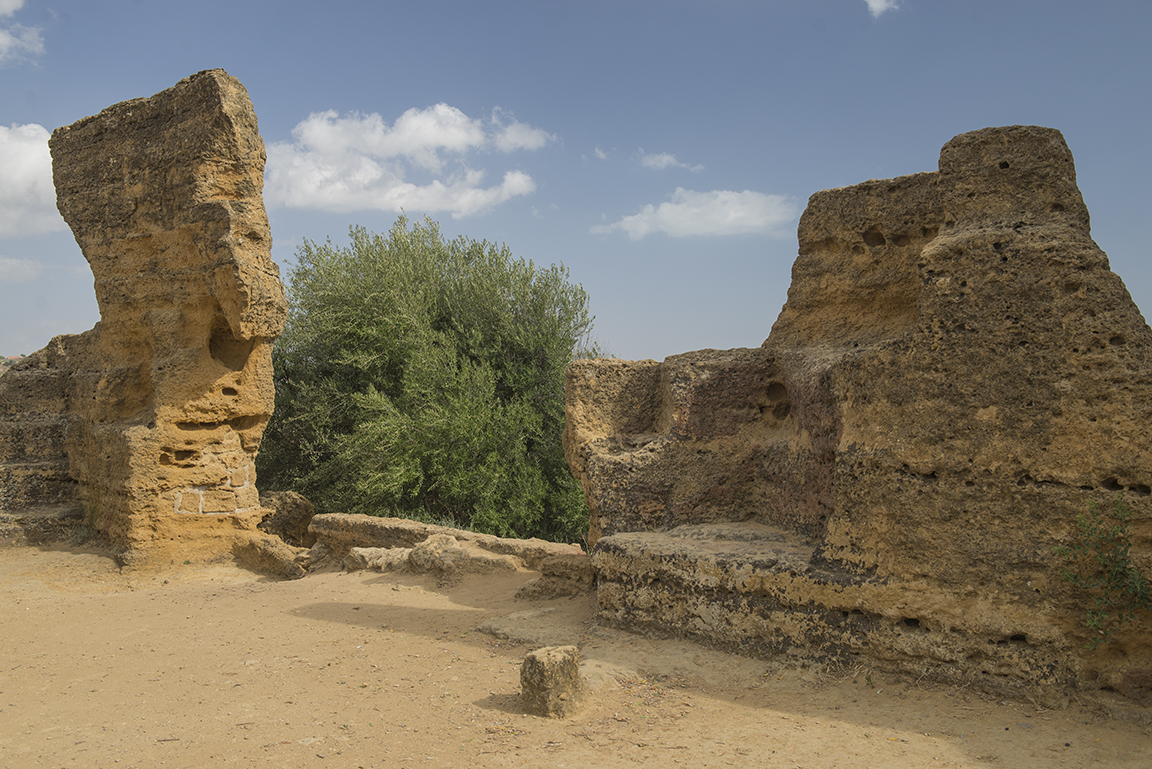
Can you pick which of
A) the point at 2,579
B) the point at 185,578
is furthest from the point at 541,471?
the point at 2,579

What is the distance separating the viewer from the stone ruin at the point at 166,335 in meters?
7.15

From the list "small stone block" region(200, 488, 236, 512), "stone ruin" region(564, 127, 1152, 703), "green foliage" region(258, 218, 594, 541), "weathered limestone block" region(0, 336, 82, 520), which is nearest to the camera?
"stone ruin" region(564, 127, 1152, 703)

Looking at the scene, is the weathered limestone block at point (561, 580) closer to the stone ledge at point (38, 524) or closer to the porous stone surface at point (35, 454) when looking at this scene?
the stone ledge at point (38, 524)

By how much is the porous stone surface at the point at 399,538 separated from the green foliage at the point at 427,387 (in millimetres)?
3914

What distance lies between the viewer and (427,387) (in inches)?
497

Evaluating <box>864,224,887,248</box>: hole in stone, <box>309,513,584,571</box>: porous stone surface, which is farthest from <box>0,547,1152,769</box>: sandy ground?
<box>864,224,887,248</box>: hole in stone

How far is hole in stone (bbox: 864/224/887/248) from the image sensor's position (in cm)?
480

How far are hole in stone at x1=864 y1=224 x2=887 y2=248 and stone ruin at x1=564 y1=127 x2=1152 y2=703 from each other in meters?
0.02

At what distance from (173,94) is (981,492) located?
7.87 metres

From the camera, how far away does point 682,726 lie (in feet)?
10.9

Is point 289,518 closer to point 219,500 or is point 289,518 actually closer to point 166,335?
point 219,500

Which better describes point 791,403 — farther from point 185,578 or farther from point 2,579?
point 2,579

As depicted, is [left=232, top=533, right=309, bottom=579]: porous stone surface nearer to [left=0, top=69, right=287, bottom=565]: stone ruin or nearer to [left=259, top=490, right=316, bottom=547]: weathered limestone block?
[left=0, top=69, right=287, bottom=565]: stone ruin

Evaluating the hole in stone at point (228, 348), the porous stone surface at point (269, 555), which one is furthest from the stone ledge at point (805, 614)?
the hole in stone at point (228, 348)
